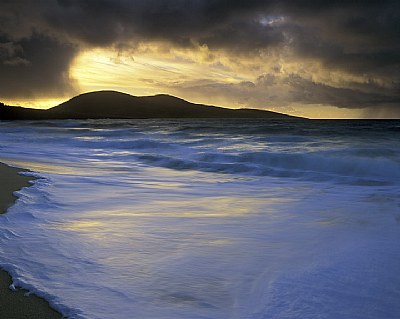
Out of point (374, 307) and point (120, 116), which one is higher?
point (120, 116)

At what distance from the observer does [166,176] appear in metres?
8.09

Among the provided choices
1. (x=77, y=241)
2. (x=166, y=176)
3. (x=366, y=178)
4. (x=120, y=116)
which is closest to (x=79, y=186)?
(x=166, y=176)

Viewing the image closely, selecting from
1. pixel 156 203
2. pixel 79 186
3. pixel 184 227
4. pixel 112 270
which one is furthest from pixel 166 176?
pixel 112 270

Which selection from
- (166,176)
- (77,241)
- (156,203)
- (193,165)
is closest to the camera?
(77,241)

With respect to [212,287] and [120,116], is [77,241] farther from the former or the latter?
[120,116]

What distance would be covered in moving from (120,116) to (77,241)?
538 feet

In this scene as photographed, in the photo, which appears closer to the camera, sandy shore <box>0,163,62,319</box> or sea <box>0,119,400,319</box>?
sandy shore <box>0,163,62,319</box>

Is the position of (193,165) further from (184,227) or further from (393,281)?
(393,281)

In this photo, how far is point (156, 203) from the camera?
5.02 meters

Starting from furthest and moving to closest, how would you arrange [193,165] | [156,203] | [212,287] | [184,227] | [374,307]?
[193,165] → [156,203] → [184,227] → [212,287] → [374,307]

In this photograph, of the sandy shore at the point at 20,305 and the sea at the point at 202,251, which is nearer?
the sandy shore at the point at 20,305

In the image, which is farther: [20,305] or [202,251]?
[202,251]

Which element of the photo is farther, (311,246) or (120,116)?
(120,116)

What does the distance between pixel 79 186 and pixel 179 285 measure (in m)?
3.96
